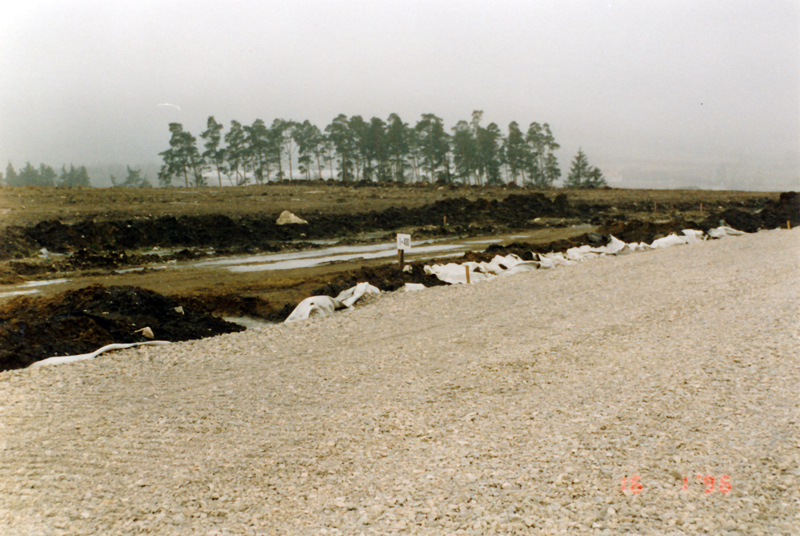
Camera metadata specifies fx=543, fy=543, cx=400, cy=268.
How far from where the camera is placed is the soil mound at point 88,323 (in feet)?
22.1

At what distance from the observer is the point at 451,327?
799 cm

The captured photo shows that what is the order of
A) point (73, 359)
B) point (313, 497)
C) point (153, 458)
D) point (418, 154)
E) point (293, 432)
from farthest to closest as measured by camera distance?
point (418, 154)
point (73, 359)
point (293, 432)
point (153, 458)
point (313, 497)

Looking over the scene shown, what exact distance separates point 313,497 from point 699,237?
19.8m

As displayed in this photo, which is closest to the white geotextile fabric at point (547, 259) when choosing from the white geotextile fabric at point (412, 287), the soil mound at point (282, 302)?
the soil mound at point (282, 302)

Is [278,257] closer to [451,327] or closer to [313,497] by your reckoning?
[451,327]

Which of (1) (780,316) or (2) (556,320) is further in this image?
(2) (556,320)

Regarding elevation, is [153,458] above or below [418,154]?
below

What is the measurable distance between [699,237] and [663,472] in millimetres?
18565

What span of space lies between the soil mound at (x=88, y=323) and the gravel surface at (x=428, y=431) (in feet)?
2.38

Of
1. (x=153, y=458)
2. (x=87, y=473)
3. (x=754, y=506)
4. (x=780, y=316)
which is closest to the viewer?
(x=754, y=506)

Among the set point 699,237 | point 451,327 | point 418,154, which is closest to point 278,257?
point 451,327

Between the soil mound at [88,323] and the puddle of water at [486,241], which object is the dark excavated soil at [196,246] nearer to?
the soil mound at [88,323]
